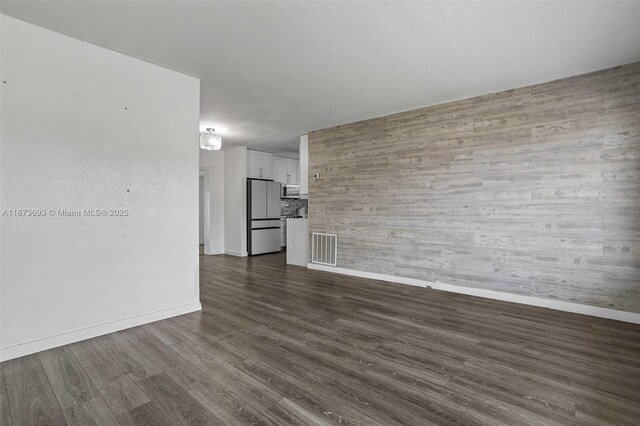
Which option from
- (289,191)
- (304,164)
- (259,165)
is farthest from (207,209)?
(304,164)

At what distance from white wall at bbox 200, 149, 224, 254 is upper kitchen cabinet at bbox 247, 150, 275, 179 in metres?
0.80

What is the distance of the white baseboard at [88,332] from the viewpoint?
95.5 inches

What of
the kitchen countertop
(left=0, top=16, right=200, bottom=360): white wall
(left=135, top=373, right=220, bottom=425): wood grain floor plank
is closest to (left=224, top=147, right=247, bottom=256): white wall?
the kitchen countertop

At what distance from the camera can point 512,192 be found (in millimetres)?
3867

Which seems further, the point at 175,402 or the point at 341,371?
the point at 341,371

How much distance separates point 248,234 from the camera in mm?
7578

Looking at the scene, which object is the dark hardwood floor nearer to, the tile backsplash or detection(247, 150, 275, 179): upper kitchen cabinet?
detection(247, 150, 275, 179): upper kitchen cabinet

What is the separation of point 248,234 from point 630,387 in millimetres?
6717

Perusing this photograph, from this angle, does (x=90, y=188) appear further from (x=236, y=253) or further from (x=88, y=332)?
(x=236, y=253)

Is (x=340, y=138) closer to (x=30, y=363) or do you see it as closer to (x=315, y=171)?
(x=315, y=171)

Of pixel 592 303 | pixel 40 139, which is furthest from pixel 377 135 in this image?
pixel 40 139

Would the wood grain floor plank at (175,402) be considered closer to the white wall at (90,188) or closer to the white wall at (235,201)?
the white wall at (90,188)

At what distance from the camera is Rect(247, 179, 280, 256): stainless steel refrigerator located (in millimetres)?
7555

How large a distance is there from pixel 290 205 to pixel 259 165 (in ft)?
Answer: 5.15
